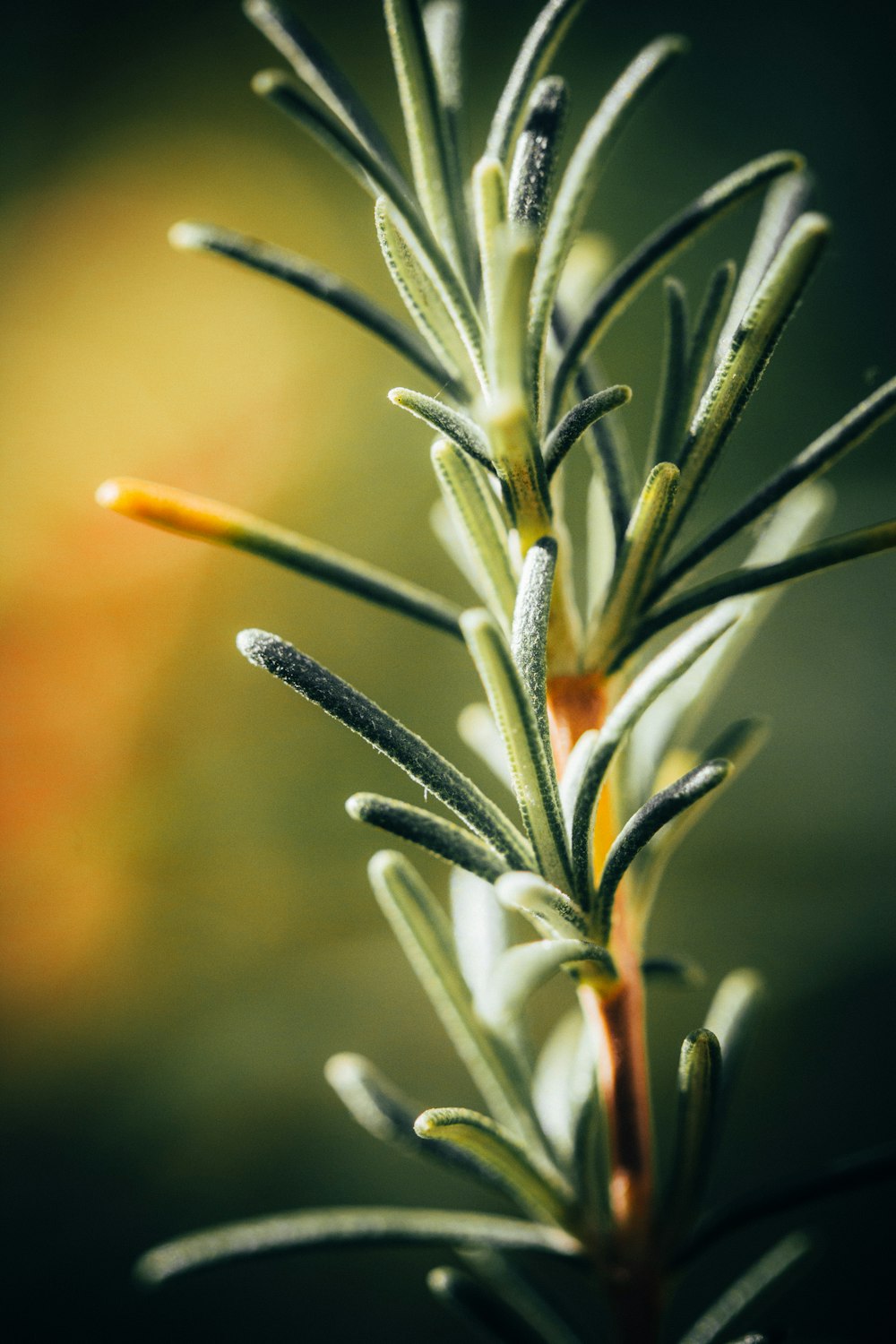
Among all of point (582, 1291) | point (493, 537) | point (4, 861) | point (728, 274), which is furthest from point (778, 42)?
point (582, 1291)

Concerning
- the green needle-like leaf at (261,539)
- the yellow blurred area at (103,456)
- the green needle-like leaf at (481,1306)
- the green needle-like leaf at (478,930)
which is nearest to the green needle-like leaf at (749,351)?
the green needle-like leaf at (261,539)

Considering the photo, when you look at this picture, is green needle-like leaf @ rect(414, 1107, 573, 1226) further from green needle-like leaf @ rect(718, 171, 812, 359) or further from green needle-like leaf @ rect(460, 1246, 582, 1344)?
green needle-like leaf @ rect(718, 171, 812, 359)

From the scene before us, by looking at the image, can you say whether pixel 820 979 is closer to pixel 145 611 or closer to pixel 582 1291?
pixel 582 1291

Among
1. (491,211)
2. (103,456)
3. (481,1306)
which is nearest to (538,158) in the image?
(491,211)

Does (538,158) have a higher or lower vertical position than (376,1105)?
higher

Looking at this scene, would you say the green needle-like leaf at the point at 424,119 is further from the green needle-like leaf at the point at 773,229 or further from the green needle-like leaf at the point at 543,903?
the green needle-like leaf at the point at 543,903

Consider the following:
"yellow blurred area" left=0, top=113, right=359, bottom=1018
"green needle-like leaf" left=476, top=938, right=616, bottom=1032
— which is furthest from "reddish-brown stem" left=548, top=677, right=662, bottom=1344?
"yellow blurred area" left=0, top=113, right=359, bottom=1018

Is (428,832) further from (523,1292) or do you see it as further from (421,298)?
(523,1292)
